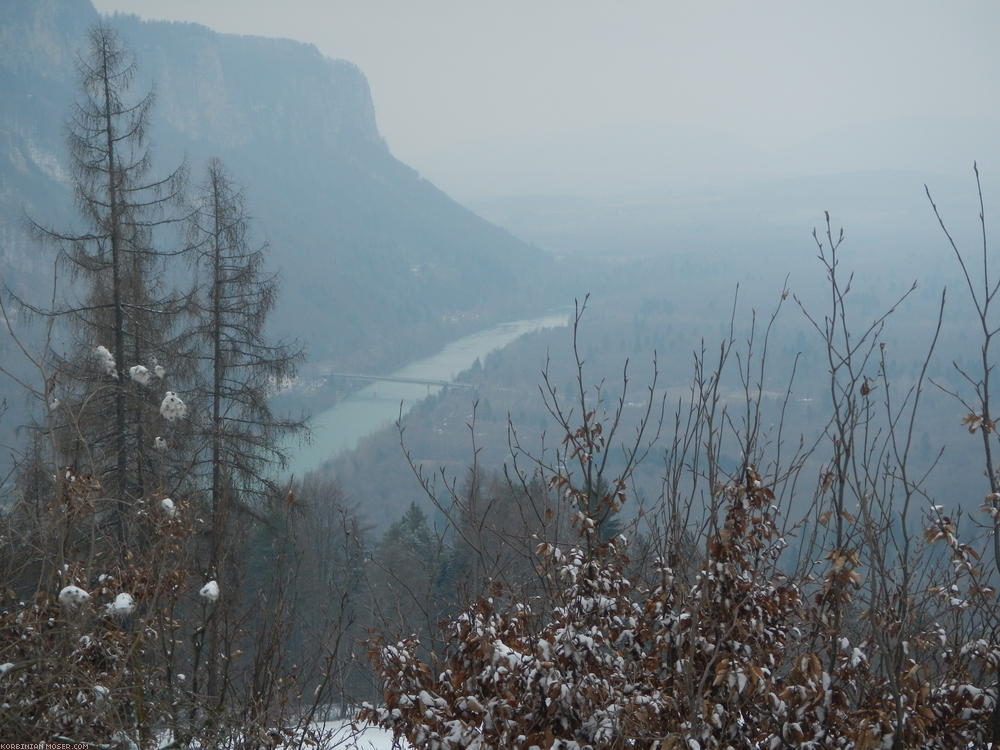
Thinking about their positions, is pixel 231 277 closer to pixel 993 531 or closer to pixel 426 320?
pixel 993 531

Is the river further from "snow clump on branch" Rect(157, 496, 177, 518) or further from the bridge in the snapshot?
"snow clump on branch" Rect(157, 496, 177, 518)

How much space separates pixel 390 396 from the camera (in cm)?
5947

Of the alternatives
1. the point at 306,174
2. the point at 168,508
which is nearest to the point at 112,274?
the point at 168,508

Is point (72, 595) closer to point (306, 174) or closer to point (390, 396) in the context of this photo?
point (390, 396)

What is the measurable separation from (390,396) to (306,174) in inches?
1818

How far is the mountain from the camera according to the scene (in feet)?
230

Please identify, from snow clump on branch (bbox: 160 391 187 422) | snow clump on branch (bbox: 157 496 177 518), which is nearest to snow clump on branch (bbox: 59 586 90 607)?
snow clump on branch (bbox: 157 496 177 518)

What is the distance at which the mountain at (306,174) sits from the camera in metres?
70.0

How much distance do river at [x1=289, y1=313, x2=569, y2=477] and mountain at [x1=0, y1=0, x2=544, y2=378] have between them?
147 inches

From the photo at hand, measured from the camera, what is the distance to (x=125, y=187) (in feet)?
30.4

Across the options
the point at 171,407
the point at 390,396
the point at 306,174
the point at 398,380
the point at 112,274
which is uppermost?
the point at 306,174

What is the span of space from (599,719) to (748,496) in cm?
99

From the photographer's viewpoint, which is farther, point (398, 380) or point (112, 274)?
point (398, 380)

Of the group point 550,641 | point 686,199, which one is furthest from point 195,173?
point 686,199
